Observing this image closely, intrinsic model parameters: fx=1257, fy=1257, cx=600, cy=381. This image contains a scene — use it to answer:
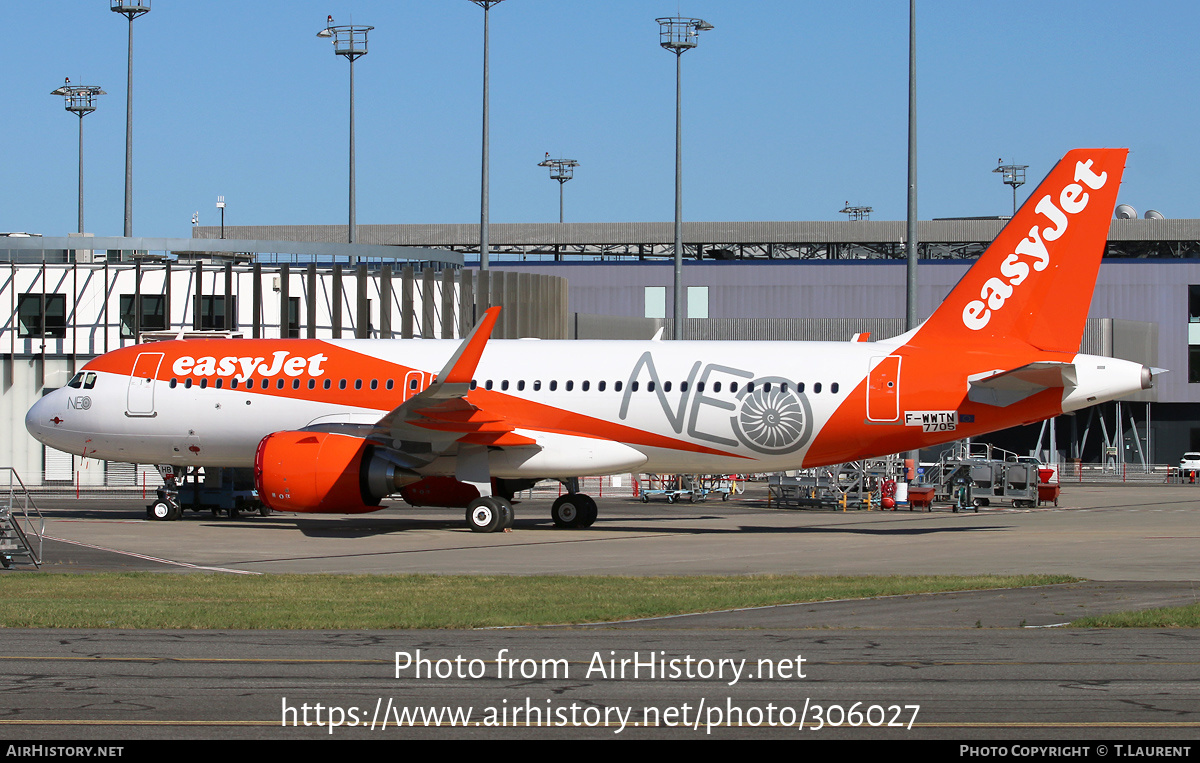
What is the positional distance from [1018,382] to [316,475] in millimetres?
14240

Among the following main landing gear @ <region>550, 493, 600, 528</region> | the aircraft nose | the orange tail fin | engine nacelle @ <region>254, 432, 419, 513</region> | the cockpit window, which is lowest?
main landing gear @ <region>550, 493, 600, 528</region>

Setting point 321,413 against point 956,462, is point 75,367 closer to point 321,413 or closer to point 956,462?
point 321,413

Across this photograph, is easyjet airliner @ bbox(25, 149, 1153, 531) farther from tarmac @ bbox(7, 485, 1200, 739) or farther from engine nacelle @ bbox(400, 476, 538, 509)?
tarmac @ bbox(7, 485, 1200, 739)

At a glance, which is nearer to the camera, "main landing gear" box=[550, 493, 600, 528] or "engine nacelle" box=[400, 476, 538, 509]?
"engine nacelle" box=[400, 476, 538, 509]

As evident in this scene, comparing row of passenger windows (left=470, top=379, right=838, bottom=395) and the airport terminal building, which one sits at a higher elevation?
the airport terminal building

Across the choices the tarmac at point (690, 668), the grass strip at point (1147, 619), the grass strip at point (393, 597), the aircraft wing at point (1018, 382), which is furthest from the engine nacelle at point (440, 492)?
the grass strip at point (1147, 619)

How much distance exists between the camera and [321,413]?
90.9 feet

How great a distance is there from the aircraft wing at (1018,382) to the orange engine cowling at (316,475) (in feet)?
41.3

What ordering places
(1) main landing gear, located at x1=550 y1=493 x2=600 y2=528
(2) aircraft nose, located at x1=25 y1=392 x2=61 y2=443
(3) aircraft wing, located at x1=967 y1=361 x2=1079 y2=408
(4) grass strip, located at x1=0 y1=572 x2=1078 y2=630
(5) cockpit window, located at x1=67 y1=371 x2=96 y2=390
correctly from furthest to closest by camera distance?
1. (2) aircraft nose, located at x1=25 y1=392 x2=61 y2=443
2. (5) cockpit window, located at x1=67 y1=371 x2=96 y2=390
3. (1) main landing gear, located at x1=550 y1=493 x2=600 y2=528
4. (3) aircraft wing, located at x1=967 y1=361 x2=1079 y2=408
5. (4) grass strip, located at x1=0 y1=572 x2=1078 y2=630

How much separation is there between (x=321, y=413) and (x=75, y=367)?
16.8m

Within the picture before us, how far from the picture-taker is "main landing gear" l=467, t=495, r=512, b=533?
26328 millimetres

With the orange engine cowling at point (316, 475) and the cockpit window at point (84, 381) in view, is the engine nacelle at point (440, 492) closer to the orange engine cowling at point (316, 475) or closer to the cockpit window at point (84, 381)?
the orange engine cowling at point (316, 475)

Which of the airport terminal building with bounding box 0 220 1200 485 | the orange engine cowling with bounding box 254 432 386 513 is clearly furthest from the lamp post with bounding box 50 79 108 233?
the orange engine cowling with bounding box 254 432 386 513

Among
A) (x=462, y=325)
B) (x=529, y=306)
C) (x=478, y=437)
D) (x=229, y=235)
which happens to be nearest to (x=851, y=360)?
→ (x=478, y=437)
